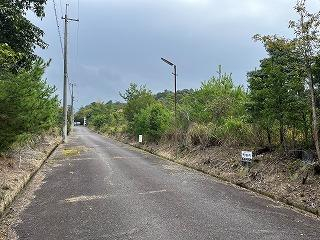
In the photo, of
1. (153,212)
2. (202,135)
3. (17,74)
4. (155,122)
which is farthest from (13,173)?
(155,122)

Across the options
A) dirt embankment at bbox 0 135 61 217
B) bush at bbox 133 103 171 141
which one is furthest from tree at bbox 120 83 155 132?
dirt embankment at bbox 0 135 61 217

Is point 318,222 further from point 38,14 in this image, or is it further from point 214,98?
point 214,98

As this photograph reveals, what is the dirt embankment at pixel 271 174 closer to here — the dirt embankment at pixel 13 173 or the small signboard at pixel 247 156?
the small signboard at pixel 247 156

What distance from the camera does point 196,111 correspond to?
85.1 ft

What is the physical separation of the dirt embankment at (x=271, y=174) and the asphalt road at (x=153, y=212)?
1.81ft

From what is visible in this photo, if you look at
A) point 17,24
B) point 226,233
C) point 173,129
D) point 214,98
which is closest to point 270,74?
point 226,233

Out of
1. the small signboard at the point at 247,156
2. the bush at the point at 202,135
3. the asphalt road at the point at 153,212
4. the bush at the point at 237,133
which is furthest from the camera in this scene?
the bush at the point at 202,135

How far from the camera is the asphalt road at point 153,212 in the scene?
25.6 feet

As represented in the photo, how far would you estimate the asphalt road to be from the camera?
781 cm

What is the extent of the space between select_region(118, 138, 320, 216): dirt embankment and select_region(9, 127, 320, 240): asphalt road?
552mm

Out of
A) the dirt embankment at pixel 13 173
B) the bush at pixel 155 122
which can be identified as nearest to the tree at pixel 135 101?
the bush at pixel 155 122

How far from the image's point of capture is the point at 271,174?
13305 millimetres

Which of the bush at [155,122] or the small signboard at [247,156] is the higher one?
the bush at [155,122]

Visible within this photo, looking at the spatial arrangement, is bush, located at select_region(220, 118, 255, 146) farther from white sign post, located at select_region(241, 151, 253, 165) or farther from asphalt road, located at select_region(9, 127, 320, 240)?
→ asphalt road, located at select_region(9, 127, 320, 240)
